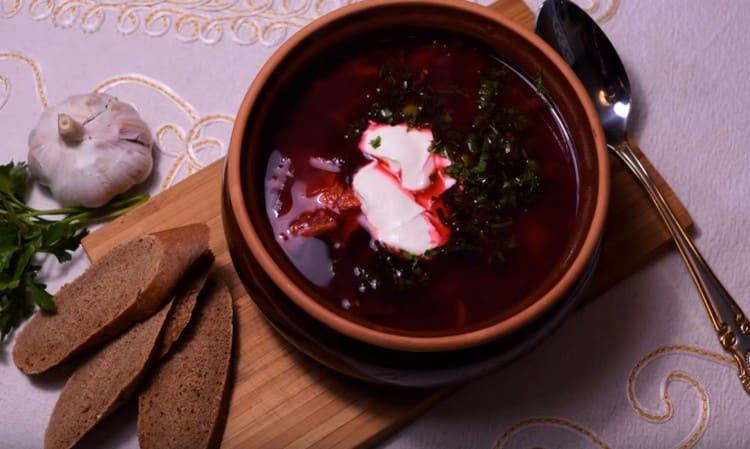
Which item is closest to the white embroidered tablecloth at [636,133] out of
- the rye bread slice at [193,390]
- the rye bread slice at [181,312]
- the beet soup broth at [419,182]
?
the rye bread slice at [193,390]

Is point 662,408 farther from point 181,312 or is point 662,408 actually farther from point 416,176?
point 181,312

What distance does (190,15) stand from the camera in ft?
6.49

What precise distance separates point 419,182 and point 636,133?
709mm

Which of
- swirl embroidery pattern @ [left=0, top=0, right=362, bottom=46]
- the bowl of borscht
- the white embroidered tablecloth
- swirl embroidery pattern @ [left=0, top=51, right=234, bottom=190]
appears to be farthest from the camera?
swirl embroidery pattern @ [left=0, top=0, right=362, bottom=46]

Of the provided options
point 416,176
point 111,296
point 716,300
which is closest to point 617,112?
point 716,300

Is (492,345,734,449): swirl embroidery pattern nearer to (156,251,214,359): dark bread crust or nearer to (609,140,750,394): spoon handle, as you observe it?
(609,140,750,394): spoon handle

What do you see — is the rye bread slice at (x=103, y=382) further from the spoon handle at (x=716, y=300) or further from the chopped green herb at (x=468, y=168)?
the spoon handle at (x=716, y=300)

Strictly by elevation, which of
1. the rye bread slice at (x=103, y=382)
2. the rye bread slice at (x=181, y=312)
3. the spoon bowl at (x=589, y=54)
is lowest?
the rye bread slice at (x=103, y=382)

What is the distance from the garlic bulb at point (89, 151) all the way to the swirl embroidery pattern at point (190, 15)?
298 millimetres

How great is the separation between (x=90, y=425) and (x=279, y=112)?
0.70 m

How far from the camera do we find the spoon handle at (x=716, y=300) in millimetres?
1588

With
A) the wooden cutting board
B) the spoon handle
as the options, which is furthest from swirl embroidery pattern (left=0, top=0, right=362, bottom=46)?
the spoon handle

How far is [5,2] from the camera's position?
6.58 feet

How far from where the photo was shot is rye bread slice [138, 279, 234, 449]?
4.78ft
